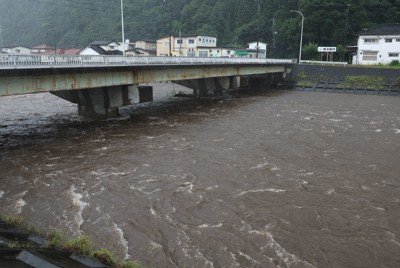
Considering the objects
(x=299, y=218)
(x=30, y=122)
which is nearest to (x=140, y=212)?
(x=299, y=218)

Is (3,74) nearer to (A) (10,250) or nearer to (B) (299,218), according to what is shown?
(A) (10,250)

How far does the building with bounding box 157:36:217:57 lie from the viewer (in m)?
89.2

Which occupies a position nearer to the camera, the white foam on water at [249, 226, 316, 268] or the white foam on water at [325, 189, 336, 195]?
the white foam on water at [249, 226, 316, 268]

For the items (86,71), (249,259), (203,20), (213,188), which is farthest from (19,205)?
(203,20)

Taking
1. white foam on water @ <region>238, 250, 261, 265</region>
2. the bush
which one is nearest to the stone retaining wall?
white foam on water @ <region>238, 250, 261, 265</region>

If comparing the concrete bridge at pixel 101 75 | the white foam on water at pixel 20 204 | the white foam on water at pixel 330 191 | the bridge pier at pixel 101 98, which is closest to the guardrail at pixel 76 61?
the concrete bridge at pixel 101 75

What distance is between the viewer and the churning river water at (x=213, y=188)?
Result: 10094 millimetres

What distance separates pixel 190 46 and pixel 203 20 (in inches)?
950

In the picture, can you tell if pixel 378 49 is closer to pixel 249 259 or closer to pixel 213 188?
pixel 213 188

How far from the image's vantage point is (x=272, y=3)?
309 ft

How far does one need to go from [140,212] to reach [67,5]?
164m

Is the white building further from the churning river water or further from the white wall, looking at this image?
the churning river water

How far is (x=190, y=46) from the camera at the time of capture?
92.1 metres

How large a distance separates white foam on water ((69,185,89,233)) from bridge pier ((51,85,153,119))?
13641 millimetres
